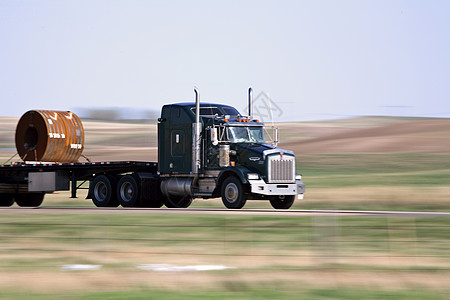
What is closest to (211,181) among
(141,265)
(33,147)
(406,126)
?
(33,147)

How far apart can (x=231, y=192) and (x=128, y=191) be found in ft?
14.2

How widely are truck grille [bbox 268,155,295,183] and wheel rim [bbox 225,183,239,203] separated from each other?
1.04 meters

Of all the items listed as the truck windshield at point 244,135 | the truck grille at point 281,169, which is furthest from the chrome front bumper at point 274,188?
the truck windshield at point 244,135

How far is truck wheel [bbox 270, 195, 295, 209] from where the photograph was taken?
25275mm

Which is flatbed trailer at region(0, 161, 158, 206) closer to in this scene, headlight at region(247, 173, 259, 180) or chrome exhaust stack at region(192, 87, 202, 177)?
chrome exhaust stack at region(192, 87, 202, 177)

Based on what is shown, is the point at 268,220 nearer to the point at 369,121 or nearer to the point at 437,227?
the point at 437,227

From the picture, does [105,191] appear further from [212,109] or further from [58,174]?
[212,109]

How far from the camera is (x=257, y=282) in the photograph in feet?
35.4

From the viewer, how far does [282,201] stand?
1005 inches

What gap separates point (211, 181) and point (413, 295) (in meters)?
15.3

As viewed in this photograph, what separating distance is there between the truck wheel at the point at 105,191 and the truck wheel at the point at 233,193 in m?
4.58

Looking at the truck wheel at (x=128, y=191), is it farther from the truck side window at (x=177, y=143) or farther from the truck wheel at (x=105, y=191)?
the truck side window at (x=177, y=143)

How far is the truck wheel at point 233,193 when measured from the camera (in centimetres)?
2389

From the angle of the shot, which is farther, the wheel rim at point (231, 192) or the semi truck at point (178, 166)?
the semi truck at point (178, 166)
